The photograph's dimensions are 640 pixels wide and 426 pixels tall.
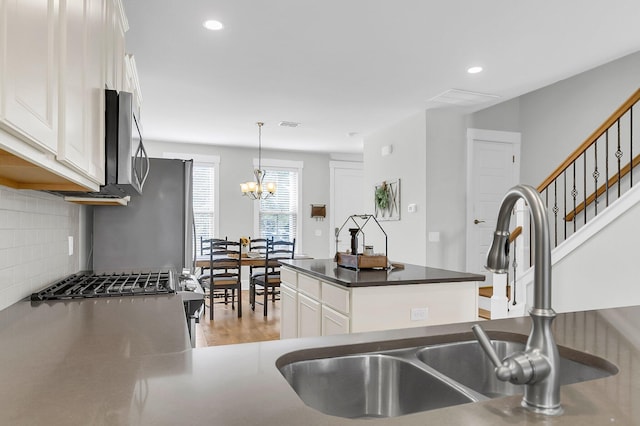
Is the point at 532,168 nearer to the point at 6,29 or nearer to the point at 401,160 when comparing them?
the point at 401,160

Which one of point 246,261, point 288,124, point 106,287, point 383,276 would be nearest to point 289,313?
point 383,276

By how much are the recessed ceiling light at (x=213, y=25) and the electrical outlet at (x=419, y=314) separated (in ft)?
7.72

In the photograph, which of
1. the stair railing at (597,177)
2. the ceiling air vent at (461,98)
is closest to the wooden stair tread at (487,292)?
the stair railing at (597,177)

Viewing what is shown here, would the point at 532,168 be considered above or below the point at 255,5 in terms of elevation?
below

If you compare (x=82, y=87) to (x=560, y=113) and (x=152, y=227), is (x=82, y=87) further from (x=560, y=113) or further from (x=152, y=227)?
(x=560, y=113)

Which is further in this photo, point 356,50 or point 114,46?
point 356,50

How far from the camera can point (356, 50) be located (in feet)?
11.2

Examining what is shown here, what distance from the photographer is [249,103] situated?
4.83 m

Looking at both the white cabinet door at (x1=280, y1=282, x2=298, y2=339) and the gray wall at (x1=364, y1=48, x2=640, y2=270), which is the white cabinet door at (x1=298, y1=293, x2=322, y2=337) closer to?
the white cabinet door at (x1=280, y1=282, x2=298, y2=339)

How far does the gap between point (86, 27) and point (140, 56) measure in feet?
7.76

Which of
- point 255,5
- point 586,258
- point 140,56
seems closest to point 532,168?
point 586,258

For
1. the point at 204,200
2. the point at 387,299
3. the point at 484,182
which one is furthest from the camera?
the point at 204,200

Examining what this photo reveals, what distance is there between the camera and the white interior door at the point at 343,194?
820cm

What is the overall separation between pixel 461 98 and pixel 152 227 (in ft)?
11.2
